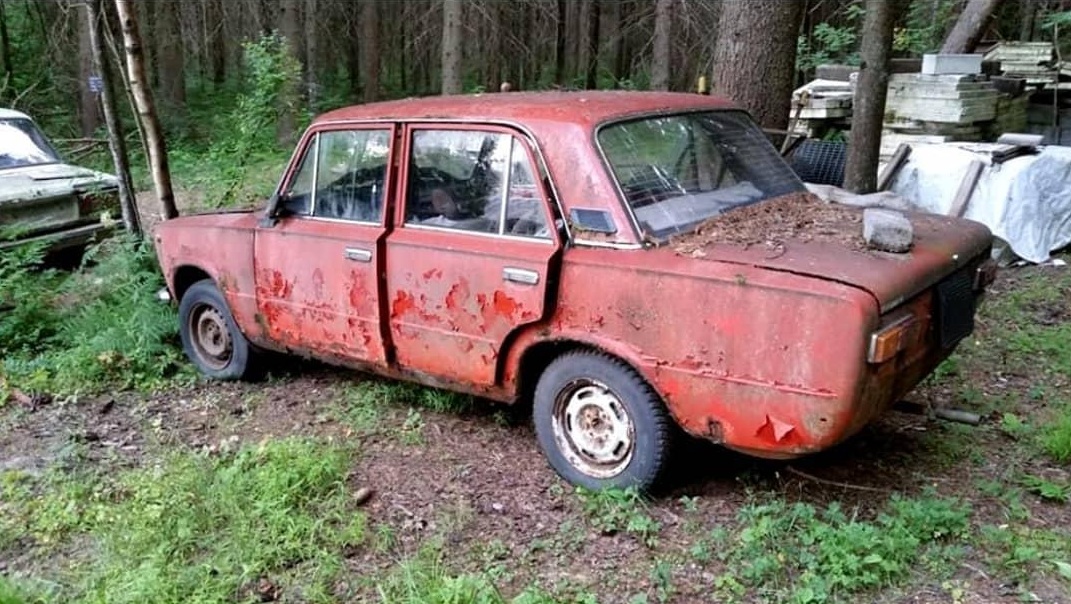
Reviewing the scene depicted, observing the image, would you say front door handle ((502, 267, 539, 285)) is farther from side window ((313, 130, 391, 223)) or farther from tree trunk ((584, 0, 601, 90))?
tree trunk ((584, 0, 601, 90))

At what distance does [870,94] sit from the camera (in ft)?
22.3

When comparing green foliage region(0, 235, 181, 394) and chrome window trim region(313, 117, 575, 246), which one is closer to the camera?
chrome window trim region(313, 117, 575, 246)

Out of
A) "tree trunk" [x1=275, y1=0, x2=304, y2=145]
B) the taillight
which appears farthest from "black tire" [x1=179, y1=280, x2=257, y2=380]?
"tree trunk" [x1=275, y1=0, x2=304, y2=145]

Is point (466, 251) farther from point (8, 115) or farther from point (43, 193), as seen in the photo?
point (8, 115)

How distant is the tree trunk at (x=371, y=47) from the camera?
19625mm

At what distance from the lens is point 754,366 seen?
10.8ft

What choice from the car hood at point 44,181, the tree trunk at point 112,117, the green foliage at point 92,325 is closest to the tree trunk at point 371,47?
the car hood at point 44,181

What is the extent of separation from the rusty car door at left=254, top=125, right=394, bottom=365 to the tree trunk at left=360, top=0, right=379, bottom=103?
15521 millimetres

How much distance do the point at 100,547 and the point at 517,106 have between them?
2793 mm

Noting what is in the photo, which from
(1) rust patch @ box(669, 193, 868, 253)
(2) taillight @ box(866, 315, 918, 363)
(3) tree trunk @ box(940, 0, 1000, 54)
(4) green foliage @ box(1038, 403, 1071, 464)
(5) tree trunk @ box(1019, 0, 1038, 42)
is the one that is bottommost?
(4) green foliage @ box(1038, 403, 1071, 464)

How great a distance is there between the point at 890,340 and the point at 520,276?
1.62 metres

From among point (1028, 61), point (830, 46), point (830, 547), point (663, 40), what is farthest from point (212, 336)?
point (830, 46)

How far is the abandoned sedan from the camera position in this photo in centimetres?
739

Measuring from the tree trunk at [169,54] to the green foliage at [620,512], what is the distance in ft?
62.3
